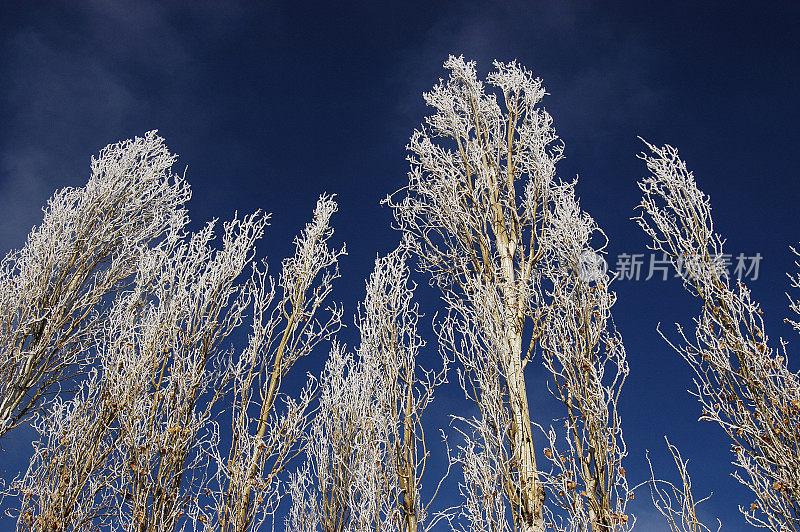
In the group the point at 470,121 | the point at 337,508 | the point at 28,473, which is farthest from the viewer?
the point at 470,121

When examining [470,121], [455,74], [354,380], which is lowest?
[354,380]

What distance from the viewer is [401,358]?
6.47 m

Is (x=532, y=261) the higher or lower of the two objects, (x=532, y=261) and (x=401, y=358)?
the higher

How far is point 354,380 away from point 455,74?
20.0 ft

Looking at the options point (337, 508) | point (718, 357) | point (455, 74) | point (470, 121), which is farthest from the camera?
point (455, 74)

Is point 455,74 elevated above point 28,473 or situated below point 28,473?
above

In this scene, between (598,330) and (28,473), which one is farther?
(28,473)

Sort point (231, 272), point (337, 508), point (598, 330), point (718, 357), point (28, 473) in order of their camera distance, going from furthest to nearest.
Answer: point (231, 272) < point (28, 473) < point (337, 508) < point (598, 330) < point (718, 357)

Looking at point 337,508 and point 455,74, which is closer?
point 337,508

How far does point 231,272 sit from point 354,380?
2079 millimetres

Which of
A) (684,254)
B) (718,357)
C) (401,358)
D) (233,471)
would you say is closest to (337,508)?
(233,471)

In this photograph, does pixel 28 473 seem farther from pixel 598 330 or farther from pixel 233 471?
pixel 598 330

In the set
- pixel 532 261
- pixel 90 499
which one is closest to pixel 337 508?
pixel 90 499

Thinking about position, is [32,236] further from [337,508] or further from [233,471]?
[337,508]
